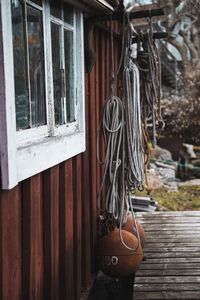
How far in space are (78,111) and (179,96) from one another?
13.3m

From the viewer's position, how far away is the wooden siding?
2.04 metres

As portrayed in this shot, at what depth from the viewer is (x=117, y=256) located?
3.62 meters

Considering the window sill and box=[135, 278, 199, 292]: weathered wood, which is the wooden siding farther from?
box=[135, 278, 199, 292]: weathered wood

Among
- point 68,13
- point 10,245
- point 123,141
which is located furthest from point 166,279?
point 68,13

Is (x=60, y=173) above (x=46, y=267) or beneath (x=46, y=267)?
above

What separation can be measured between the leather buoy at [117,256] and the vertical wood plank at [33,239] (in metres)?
1.19

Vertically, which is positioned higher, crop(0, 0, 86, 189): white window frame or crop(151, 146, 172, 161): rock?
crop(0, 0, 86, 189): white window frame

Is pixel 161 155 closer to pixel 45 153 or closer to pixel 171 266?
pixel 171 266

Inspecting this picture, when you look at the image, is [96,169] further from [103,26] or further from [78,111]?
[103,26]

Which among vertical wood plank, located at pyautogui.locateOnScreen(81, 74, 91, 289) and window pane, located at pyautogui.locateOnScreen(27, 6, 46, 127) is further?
vertical wood plank, located at pyautogui.locateOnScreen(81, 74, 91, 289)

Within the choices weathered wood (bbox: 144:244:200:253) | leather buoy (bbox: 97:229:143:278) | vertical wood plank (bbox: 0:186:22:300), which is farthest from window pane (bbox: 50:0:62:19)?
weathered wood (bbox: 144:244:200:253)

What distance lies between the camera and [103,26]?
160 inches

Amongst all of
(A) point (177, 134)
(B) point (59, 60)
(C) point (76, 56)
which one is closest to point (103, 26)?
(C) point (76, 56)

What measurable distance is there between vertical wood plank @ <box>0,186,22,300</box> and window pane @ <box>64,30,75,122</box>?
1.11 metres
